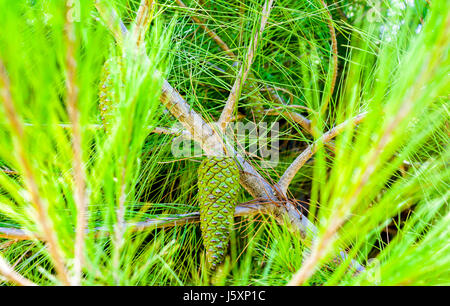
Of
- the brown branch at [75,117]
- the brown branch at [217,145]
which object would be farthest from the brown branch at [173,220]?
the brown branch at [75,117]

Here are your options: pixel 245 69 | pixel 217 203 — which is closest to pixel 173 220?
pixel 217 203

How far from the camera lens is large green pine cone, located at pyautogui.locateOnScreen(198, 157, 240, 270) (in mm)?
328

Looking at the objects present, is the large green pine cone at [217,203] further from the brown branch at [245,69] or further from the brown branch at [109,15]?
the brown branch at [109,15]

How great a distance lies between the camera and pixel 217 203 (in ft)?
1.08

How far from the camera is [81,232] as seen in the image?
18 cm

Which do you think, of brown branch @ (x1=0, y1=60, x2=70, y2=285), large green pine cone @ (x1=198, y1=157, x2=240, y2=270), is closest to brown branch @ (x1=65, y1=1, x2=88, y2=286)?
brown branch @ (x1=0, y1=60, x2=70, y2=285)

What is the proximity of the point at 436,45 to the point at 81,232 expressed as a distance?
0.23 metres

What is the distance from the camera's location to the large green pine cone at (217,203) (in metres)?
0.33

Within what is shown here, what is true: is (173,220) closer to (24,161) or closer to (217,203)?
(217,203)

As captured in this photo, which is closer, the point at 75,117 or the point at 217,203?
the point at 75,117

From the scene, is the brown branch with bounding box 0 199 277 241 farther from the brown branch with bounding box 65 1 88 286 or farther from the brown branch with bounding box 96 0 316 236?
the brown branch with bounding box 65 1 88 286

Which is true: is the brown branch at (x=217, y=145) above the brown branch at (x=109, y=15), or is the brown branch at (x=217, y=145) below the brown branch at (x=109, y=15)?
below
